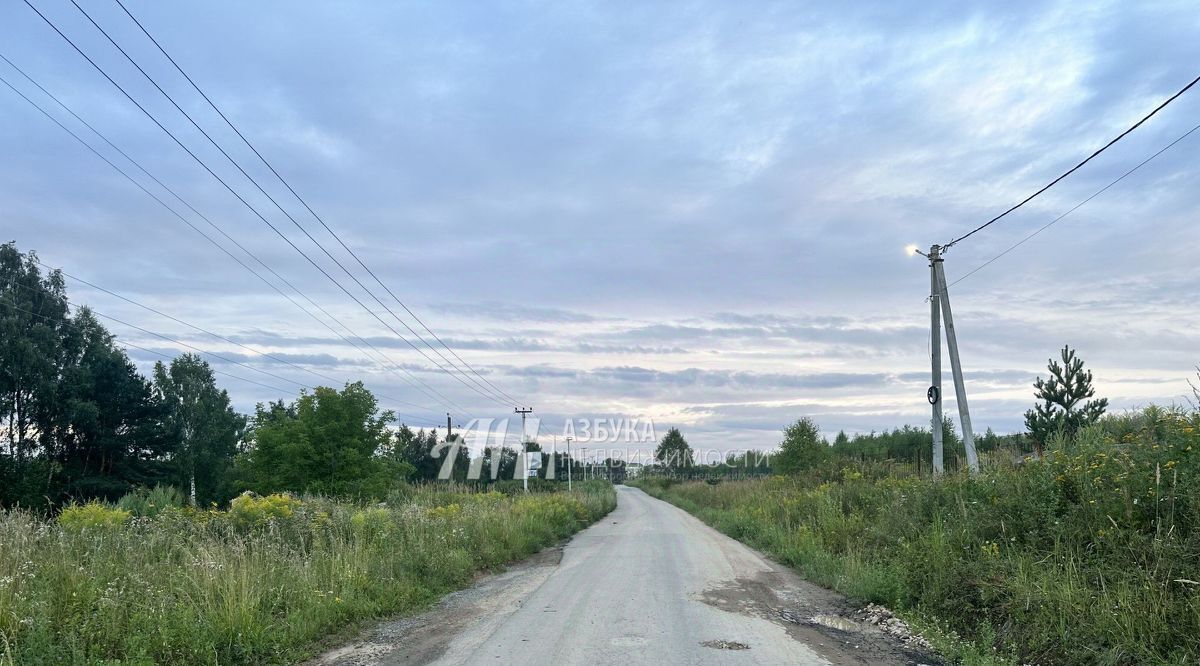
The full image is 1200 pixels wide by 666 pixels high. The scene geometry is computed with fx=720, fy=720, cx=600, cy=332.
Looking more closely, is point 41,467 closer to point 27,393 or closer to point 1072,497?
point 27,393

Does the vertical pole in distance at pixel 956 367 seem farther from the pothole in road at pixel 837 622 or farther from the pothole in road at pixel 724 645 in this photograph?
the pothole in road at pixel 724 645

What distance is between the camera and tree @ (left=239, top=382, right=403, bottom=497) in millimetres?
34625

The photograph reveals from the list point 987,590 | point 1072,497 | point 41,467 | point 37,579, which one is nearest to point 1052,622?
point 987,590

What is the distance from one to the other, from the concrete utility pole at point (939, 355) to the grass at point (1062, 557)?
4.83 metres

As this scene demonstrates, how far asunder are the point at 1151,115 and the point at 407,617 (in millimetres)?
12401

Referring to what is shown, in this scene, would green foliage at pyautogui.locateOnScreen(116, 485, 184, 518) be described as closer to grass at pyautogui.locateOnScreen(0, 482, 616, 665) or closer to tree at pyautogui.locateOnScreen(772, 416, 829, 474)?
grass at pyautogui.locateOnScreen(0, 482, 616, 665)

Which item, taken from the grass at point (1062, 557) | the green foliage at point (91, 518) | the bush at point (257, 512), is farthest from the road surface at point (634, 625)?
the green foliage at point (91, 518)

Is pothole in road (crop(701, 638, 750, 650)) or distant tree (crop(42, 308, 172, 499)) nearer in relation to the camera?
pothole in road (crop(701, 638, 750, 650))

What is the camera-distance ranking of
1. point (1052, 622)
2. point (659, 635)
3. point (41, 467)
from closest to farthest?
point (1052, 622)
point (659, 635)
point (41, 467)

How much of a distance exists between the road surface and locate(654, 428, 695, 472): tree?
12127 cm

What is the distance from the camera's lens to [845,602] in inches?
423

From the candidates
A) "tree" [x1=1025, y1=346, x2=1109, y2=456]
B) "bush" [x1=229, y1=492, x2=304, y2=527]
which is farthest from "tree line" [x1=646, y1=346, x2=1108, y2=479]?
"bush" [x1=229, y1=492, x2=304, y2=527]

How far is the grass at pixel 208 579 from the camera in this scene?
657 centimetres

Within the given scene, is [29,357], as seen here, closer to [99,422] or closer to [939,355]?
[99,422]
